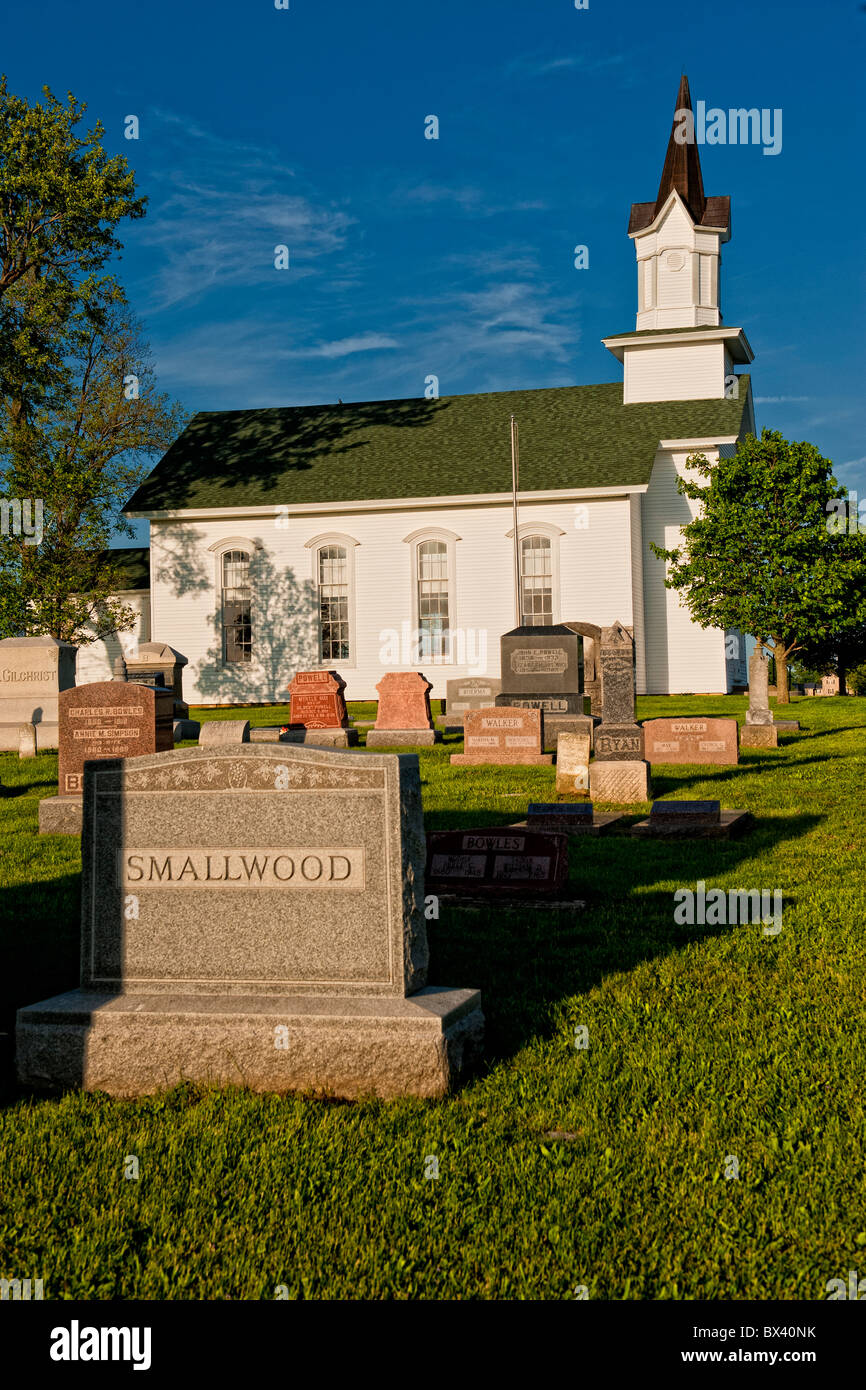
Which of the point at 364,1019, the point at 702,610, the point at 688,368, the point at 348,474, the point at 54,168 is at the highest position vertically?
the point at 54,168

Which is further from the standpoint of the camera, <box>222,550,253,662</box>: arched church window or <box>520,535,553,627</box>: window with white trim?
<box>222,550,253,662</box>: arched church window

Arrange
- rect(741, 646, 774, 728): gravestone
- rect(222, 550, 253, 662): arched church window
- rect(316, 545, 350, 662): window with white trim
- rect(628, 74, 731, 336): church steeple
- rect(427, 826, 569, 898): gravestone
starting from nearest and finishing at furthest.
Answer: rect(427, 826, 569, 898): gravestone < rect(741, 646, 774, 728): gravestone < rect(316, 545, 350, 662): window with white trim < rect(222, 550, 253, 662): arched church window < rect(628, 74, 731, 336): church steeple

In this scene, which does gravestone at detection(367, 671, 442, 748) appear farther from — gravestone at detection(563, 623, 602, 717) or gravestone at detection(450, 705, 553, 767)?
gravestone at detection(563, 623, 602, 717)

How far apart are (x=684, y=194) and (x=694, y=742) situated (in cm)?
2584

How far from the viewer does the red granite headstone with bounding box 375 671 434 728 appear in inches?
778

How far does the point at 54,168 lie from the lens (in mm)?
33031

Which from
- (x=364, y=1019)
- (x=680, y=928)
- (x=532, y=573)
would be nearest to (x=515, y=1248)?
(x=364, y=1019)

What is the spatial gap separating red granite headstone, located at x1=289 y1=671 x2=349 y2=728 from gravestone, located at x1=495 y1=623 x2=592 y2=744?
9.98ft

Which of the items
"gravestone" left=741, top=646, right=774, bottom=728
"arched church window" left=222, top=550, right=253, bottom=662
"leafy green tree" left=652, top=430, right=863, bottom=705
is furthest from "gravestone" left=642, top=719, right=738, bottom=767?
"arched church window" left=222, top=550, right=253, bottom=662

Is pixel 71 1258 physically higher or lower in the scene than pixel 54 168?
lower

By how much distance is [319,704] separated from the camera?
20.8 meters

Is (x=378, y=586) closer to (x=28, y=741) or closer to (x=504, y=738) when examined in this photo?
(x=28, y=741)
